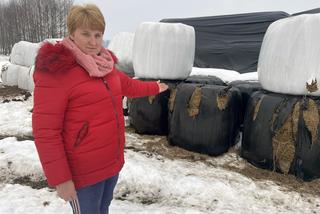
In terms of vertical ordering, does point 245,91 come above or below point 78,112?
below

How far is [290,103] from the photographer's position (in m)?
3.52

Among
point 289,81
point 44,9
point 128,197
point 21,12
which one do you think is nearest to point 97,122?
point 128,197

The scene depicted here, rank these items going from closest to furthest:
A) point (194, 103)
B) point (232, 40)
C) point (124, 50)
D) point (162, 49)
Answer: point (194, 103) < point (162, 49) < point (124, 50) < point (232, 40)

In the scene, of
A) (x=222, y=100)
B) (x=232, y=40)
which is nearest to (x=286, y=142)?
(x=222, y=100)

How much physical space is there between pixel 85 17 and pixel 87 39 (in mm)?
105

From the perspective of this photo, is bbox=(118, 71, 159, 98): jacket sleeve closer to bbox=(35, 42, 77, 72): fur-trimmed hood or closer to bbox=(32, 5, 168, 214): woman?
bbox=(32, 5, 168, 214): woman

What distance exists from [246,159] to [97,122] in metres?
2.96

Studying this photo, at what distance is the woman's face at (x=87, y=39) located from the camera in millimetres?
1504

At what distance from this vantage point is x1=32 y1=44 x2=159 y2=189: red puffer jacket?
143 centimetres

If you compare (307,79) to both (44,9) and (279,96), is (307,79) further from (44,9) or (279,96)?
(44,9)

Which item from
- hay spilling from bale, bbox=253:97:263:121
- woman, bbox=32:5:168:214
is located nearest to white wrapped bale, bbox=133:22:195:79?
hay spilling from bale, bbox=253:97:263:121

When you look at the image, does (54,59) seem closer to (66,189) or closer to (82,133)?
(82,133)

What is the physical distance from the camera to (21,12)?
117 feet

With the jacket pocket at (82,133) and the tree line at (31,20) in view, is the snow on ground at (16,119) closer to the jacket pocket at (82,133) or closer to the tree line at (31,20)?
the jacket pocket at (82,133)
